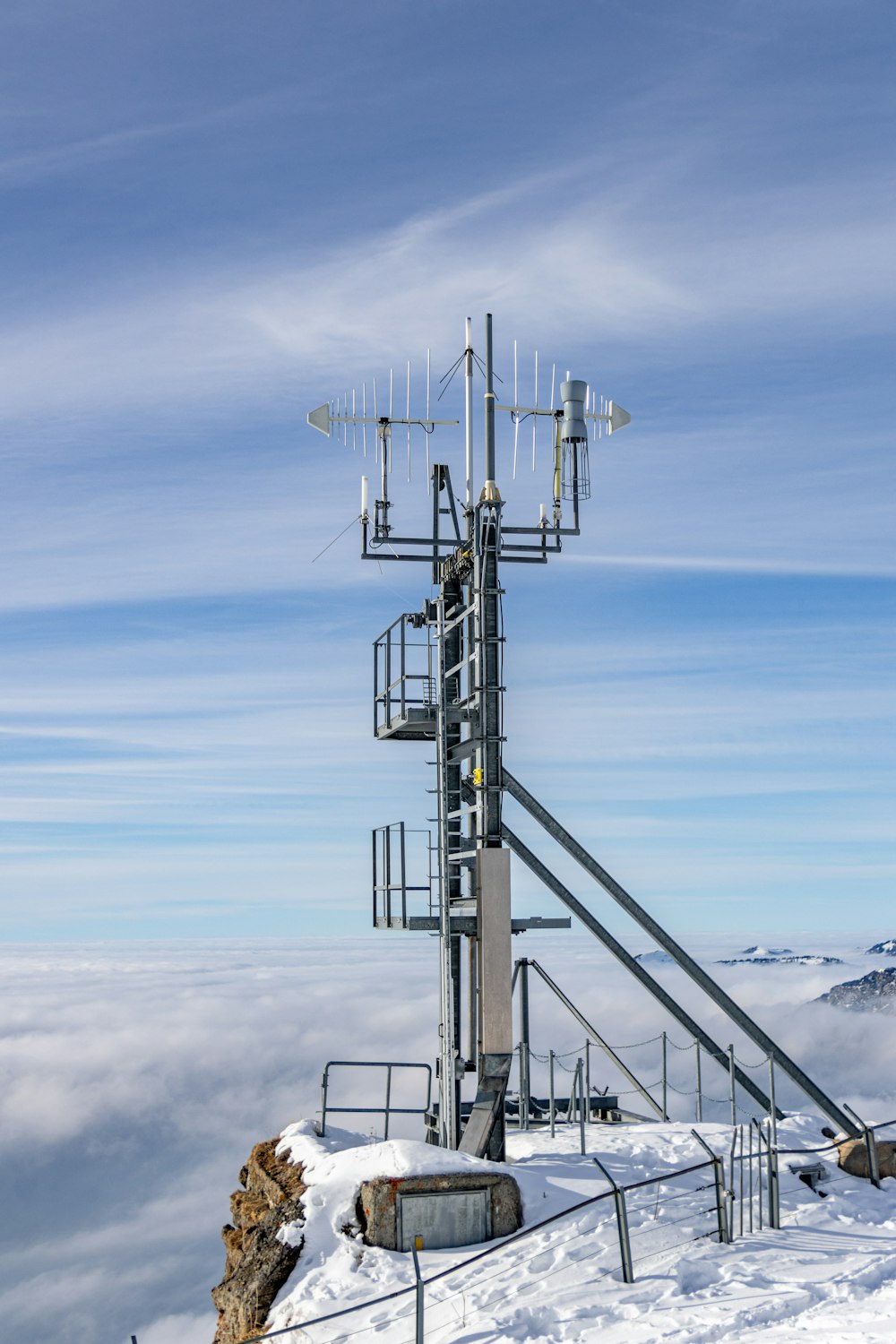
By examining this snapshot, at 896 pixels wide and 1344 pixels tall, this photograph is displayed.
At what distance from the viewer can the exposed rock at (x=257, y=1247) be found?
18844mm

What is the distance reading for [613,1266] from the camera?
1781 centimetres

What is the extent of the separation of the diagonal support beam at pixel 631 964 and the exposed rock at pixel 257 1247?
20.3 ft

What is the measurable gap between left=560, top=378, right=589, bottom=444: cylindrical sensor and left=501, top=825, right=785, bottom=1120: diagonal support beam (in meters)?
7.53

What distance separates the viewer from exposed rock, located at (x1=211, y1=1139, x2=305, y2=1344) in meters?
18.8

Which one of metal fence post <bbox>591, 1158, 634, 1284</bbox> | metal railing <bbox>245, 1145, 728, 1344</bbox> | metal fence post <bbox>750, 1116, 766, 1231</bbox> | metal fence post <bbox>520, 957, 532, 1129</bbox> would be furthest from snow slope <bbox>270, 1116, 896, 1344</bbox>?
metal fence post <bbox>520, 957, 532, 1129</bbox>

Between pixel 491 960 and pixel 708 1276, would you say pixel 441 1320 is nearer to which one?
pixel 708 1276

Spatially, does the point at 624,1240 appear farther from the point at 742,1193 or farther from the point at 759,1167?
the point at 759,1167

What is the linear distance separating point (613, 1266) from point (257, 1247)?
5.28 meters

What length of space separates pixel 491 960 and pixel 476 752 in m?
3.59

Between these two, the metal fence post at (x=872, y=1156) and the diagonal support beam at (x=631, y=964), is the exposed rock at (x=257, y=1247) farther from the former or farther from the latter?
the metal fence post at (x=872, y=1156)

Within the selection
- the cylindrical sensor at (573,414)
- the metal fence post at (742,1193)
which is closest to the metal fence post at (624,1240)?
the metal fence post at (742,1193)

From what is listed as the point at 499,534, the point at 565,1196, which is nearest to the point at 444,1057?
the point at 565,1196

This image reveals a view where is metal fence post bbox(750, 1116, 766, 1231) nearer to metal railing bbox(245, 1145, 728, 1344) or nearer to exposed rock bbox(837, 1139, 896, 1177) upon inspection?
metal railing bbox(245, 1145, 728, 1344)

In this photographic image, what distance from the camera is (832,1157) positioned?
21953mm
